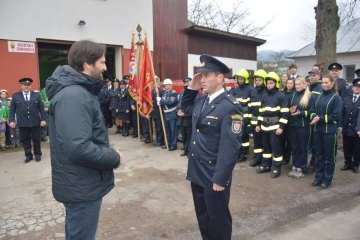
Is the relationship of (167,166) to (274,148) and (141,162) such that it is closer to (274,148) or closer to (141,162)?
(141,162)

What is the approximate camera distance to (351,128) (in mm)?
5957

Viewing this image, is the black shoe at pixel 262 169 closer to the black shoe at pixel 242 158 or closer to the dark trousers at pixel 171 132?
the black shoe at pixel 242 158

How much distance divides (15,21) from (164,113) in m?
5.99

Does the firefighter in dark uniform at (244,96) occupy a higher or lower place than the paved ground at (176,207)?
higher

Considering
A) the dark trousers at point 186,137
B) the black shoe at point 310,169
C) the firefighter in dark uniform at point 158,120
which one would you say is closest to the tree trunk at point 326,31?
the black shoe at point 310,169

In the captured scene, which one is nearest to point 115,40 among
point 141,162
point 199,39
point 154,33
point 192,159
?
point 154,33

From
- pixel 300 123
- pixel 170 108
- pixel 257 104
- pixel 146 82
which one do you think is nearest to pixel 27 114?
pixel 146 82

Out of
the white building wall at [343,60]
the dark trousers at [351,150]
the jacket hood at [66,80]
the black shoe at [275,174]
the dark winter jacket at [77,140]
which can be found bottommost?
the black shoe at [275,174]

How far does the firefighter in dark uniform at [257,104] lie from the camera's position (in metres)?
6.03

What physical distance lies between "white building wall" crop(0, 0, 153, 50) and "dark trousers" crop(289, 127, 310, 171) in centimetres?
835

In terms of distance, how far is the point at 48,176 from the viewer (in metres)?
5.98

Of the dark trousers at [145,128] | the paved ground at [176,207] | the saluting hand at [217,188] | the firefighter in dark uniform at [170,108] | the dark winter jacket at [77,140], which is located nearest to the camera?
the dark winter jacket at [77,140]

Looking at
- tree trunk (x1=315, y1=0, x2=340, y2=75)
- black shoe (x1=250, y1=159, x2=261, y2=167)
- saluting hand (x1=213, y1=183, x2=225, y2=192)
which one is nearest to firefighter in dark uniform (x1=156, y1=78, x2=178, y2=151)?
black shoe (x1=250, y1=159, x2=261, y2=167)

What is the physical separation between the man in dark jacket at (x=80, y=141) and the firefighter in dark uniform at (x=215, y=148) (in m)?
0.94
